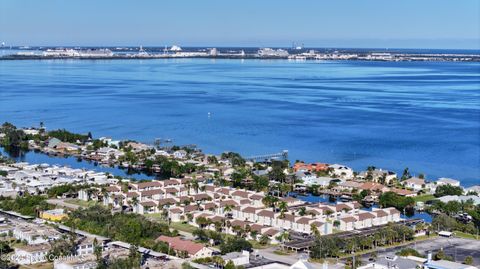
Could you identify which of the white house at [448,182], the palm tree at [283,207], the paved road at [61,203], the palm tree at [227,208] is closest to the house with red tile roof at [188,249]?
the palm tree at [227,208]

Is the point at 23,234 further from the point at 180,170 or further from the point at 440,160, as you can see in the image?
the point at 440,160

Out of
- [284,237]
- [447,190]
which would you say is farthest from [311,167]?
[284,237]

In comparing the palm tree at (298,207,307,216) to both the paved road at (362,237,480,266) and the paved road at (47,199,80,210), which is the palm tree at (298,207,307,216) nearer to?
the paved road at (362,237,480,266)

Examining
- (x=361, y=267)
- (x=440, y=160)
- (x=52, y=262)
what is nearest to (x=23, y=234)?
(x=52, y=262)

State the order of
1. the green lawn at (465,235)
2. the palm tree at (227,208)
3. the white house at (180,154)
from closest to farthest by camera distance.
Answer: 1. the green lawn at (465,235)
2. the palm tree at (227,208)
3. the white house at (180,154)

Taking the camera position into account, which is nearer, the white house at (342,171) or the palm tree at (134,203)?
the palm tree at (134,203)

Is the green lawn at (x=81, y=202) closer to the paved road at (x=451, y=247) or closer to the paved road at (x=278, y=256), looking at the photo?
the paved road at (x=278, y=256)
